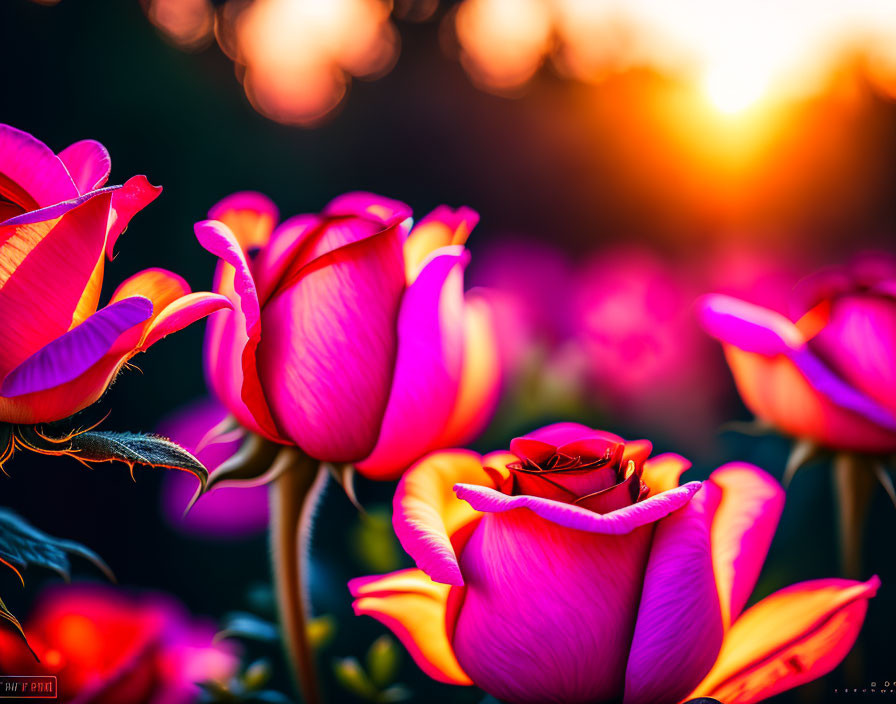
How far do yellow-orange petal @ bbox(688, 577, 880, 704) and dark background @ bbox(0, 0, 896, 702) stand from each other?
56mm

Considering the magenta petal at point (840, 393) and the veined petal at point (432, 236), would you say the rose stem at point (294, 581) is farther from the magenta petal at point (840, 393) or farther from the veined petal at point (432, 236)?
the magenta petal at point (840, 393)

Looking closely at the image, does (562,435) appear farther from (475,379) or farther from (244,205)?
(244,205)

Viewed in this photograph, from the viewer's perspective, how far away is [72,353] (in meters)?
0.22

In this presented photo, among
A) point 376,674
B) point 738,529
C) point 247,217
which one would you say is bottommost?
point 376,674

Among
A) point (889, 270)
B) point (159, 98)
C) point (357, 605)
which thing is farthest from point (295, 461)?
point (889, 270)

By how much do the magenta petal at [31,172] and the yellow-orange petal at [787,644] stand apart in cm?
30

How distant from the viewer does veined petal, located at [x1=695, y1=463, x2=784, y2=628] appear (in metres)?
0.26

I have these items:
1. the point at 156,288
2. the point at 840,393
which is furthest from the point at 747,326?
the point at 156,288

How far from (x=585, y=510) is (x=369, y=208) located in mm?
166

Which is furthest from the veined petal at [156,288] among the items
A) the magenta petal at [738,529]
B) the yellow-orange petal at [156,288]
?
the magenta petal at [738,529]

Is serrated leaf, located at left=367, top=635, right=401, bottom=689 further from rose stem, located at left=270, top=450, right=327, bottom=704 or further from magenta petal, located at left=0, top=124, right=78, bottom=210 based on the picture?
magenta petal, located at left=0, top=124, right=78, bottom=210

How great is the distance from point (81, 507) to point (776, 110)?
396 mm

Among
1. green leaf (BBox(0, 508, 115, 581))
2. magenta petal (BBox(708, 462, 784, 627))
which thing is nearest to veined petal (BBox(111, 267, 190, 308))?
green leaf (BBox(0, 508, 115, 581))

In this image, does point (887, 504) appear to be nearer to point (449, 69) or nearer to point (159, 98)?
point (449, 69)
